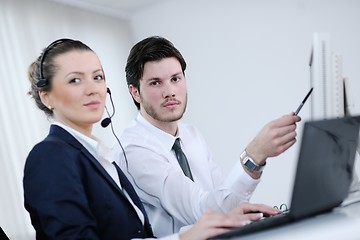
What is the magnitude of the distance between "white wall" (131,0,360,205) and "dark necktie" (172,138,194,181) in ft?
6.28

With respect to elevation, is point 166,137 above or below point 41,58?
below

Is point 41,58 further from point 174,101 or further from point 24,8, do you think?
point 24,8

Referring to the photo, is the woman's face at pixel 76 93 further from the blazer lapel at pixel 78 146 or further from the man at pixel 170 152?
the man at pixel 170 152

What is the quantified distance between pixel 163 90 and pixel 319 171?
2.84ft

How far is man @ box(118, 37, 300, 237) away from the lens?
1157 mm

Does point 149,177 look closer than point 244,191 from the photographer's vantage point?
No

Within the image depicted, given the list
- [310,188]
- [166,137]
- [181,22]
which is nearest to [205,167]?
[166,137]

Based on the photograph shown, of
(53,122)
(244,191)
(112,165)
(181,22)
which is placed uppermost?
(181,22)

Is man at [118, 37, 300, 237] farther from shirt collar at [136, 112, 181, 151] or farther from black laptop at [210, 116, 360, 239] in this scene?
black laptop at [210, 116, 360, 239]

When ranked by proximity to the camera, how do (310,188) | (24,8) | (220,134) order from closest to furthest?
(310,188) < (24,8) < (220,134)

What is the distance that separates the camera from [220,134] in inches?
156

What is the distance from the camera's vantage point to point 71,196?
929 mm

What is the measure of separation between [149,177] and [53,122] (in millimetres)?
374

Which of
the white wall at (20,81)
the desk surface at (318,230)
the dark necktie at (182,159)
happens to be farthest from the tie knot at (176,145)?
the white wall at (20,81)
